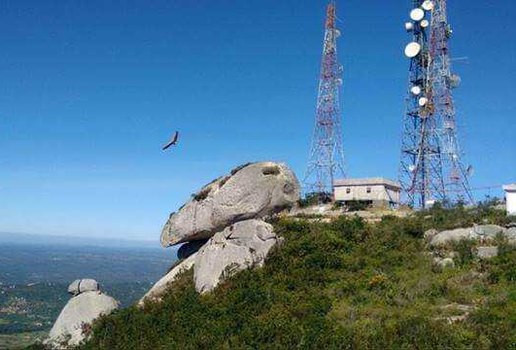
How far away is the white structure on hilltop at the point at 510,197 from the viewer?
86.0 ft

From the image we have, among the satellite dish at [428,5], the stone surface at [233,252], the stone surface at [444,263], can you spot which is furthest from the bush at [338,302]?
the satellite dish at [428,5]

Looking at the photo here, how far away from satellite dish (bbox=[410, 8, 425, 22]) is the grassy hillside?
19613 millimetres

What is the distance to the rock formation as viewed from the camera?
23.0m

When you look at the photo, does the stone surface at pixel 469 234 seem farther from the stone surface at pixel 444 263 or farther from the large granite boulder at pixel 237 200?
the large granite boulder at pixel 237 200

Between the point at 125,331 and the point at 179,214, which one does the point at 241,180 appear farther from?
the point at 125,331

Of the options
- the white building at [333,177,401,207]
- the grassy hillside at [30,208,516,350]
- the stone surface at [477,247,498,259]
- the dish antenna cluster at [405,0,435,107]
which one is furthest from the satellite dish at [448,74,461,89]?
the stone surface at [477,247,498,259]

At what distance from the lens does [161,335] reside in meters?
19.4

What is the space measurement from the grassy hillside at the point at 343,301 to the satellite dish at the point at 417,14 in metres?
19.6

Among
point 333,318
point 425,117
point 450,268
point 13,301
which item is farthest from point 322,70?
point 13,301

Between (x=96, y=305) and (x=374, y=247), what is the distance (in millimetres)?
13312

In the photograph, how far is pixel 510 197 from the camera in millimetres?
26281

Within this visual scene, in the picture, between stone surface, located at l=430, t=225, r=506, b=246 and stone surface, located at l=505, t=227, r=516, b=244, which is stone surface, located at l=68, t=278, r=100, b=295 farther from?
stone surface, located at l=505, t=227, r=516, b=244

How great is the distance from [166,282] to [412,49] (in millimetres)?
25851

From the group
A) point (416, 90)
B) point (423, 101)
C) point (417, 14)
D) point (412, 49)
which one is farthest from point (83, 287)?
point (417, 14)
